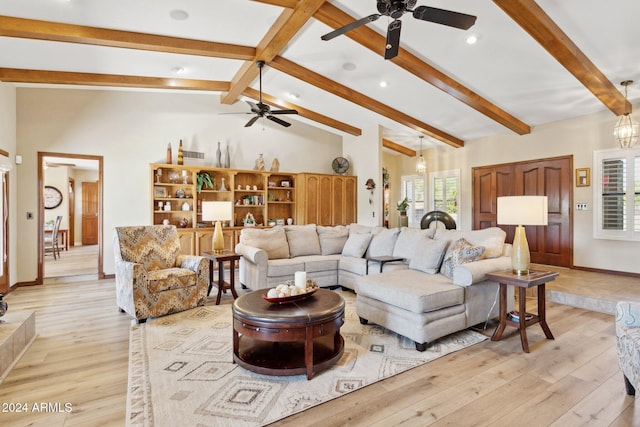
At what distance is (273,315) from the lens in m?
2.38

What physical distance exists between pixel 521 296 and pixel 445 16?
2.41 meters

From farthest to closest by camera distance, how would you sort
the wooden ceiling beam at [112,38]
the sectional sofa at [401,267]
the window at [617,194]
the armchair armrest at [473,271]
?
1. the window at [617,194]
2. the wooden ceiling beam at [112,38]
3. the armchair armrest at [473,271]
4. the sectional sofa at [401,267]

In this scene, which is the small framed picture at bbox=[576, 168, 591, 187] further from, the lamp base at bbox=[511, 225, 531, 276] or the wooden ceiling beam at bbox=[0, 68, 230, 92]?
the wooden ceiling beam at bbox=[0, 68, 230, 92]

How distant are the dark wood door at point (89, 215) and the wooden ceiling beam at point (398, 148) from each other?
31.6ft

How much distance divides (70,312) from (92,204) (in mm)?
8578

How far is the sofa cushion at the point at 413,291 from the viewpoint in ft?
9.36

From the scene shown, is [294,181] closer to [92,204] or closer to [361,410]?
[361,410]

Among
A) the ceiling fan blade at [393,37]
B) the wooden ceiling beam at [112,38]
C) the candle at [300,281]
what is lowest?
the candle at [300,281]

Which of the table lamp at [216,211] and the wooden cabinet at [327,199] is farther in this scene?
the wooden cabinet at [327,199]

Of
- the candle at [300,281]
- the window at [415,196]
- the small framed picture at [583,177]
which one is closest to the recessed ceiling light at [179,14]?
the candle at [300,281]

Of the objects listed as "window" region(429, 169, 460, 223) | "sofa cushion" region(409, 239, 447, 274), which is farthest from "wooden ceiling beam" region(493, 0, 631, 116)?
"window" region(429, 169, 460, 223)

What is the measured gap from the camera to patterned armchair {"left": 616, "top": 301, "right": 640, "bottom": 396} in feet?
6.50

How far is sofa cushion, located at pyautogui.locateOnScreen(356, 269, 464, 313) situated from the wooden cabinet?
13.2 ft

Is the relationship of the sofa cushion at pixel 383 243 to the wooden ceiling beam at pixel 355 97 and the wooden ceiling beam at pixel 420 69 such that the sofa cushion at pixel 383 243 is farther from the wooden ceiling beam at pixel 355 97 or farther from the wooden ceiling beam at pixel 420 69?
the wooden ceiling beam at pixel 355 97
